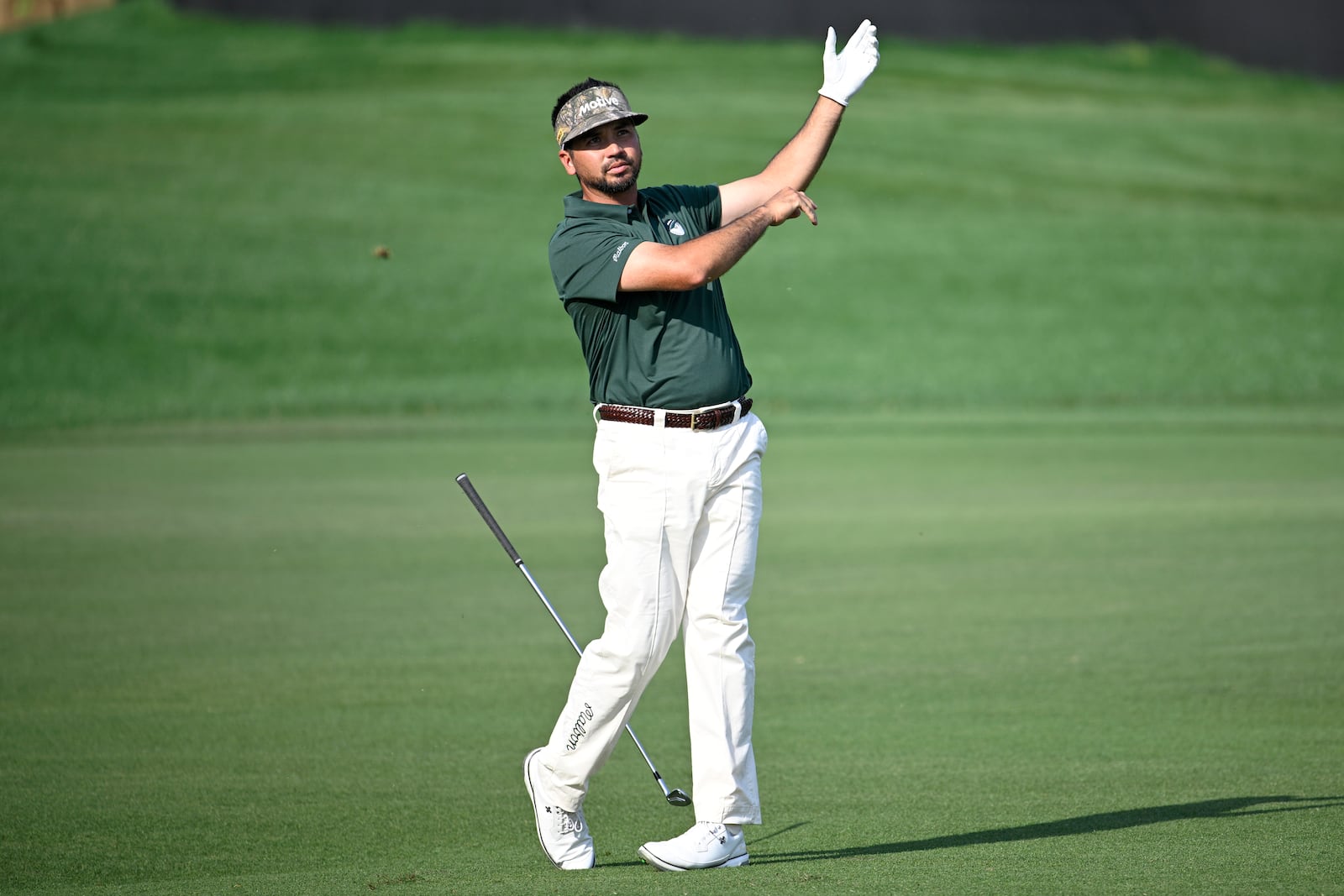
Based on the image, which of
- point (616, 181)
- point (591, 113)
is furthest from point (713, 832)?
point (591, 113)

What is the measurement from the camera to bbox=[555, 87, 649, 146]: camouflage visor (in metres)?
5.27

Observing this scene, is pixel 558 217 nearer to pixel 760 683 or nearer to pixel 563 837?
pixel 760 683

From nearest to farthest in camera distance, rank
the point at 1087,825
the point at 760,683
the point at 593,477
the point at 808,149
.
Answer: the point at 1087,825 < the point at 808,149 < the point at 760,683 < the point at 593,477

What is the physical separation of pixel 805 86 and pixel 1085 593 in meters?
30.6

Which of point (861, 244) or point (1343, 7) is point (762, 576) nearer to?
point (861, 244)

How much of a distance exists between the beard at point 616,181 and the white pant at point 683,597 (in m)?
0.69

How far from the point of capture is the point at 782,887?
16.0ft

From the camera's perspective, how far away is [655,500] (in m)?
5.18

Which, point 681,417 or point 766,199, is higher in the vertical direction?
point 766,199

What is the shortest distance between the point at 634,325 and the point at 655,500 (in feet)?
1.68

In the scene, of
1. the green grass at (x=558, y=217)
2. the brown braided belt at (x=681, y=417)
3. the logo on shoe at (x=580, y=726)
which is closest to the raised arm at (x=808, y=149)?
the brown braided belt at (x=681, y=417)

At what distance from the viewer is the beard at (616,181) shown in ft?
17.5

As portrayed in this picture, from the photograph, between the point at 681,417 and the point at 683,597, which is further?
the point at 683,597

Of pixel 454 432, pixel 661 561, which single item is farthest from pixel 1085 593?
pixel 454 432
